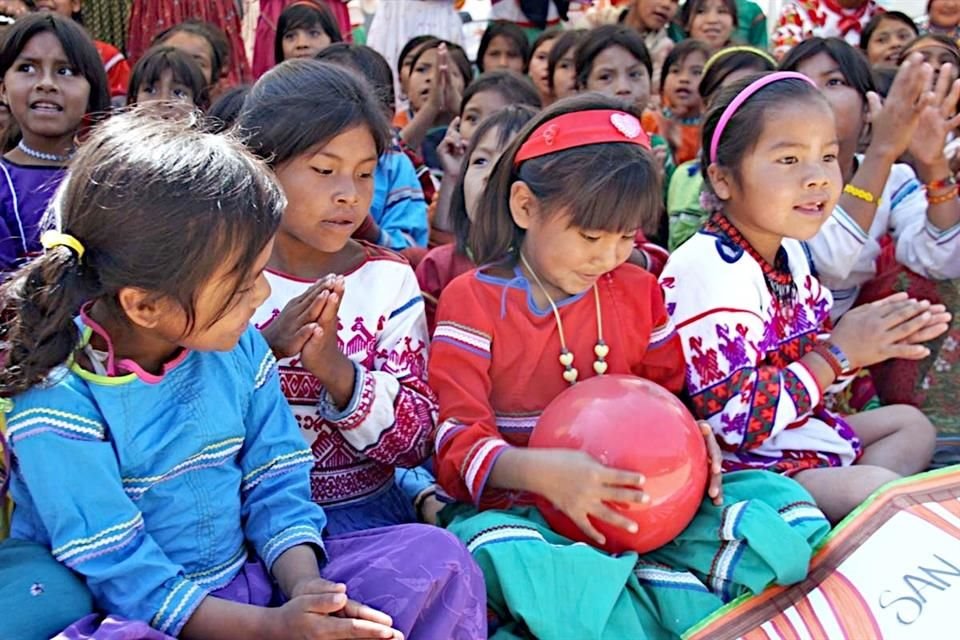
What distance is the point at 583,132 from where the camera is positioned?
7.34 ft

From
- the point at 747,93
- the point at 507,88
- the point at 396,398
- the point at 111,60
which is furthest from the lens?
the point at 111,60

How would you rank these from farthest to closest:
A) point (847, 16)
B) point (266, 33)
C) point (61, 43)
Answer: point (266, 33) < point (847, 16) < point (61, 43)

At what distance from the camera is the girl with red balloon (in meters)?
1.92

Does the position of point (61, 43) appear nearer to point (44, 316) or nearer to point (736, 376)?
point (44, 316)

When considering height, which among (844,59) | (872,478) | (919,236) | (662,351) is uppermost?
(844,59)

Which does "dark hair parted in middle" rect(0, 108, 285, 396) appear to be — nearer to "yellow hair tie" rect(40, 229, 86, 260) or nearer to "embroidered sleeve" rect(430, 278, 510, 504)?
"yellow hair tie" rect(40, 229, 86, 260)

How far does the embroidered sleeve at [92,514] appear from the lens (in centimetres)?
158

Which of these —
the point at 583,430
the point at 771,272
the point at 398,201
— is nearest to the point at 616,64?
the point at 398,201

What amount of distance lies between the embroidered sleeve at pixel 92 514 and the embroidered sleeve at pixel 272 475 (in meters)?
0.22

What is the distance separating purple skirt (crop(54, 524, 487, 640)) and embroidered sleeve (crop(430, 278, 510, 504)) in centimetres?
33

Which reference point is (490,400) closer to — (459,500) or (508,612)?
(459,500)

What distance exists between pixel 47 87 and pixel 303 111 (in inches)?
60.4

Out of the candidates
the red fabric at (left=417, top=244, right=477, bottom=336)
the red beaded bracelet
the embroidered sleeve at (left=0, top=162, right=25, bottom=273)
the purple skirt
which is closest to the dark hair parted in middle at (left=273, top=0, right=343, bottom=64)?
the embroidered sleeve at (left=0, top=162, right=25, bottom=273)

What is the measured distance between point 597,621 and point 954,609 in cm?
69
